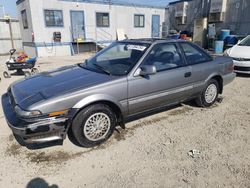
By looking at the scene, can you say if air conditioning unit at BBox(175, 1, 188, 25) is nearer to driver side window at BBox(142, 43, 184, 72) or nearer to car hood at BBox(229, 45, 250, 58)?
car hood at BBox(229, 45, 250, 58)

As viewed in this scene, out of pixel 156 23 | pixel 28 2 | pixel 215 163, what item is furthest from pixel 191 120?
pixel 156 23

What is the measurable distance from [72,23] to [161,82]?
46.7 feet

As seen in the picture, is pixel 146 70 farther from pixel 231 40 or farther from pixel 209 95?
pixel 231 40

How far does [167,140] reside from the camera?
11.0 ft

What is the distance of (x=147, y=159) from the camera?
2875 mm

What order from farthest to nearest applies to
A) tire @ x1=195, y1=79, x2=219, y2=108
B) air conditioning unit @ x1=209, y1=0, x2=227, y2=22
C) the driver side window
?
air conditioning unit @ x1=209, y1=0, x2=227, y2=22, tire @ x1=195, y1=79, x2=219, y2=108, the driver side window

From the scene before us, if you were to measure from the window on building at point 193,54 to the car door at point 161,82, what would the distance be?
197mm

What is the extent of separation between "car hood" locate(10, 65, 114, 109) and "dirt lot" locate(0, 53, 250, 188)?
2.62ft

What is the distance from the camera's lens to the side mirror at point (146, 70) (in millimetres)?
3240

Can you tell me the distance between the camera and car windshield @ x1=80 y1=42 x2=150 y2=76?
135 inches

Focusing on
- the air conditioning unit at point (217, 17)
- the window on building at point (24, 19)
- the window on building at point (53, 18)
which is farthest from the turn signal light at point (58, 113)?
the air conditioning unit at point (217, 17)

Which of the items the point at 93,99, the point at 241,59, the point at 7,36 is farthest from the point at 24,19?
the point at 93,99

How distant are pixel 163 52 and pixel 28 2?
13.8 meters

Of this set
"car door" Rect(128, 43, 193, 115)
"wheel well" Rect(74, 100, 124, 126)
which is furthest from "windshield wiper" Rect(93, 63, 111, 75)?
"wheel well" Rect(74, 100, 124, 126)
